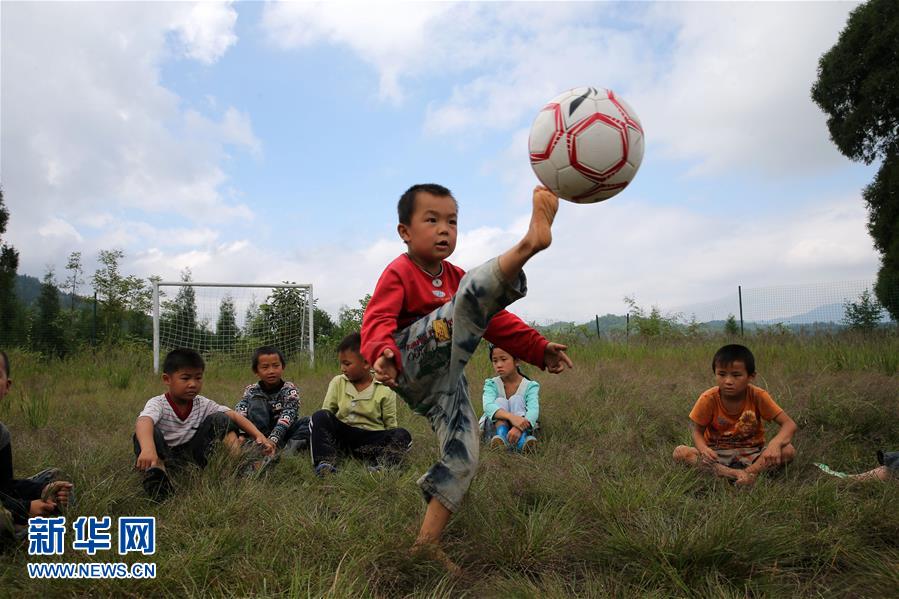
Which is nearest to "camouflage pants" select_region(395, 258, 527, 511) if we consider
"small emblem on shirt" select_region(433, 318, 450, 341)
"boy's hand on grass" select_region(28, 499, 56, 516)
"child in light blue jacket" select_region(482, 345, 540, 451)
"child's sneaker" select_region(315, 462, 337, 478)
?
"small emblem on shirt" select_region(433, 318, 450, 341)

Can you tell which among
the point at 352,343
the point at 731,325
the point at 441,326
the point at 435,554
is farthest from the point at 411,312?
the point at 731,325

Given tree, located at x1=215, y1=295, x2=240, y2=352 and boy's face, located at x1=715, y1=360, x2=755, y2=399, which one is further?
tree, located at x1=215, y1=295, x2=240, y2=352

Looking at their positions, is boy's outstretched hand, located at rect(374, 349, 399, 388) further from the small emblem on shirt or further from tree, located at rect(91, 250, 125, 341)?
tree, located at rect(91, 250, 125, 341)

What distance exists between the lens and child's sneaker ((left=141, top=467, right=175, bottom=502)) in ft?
10.1

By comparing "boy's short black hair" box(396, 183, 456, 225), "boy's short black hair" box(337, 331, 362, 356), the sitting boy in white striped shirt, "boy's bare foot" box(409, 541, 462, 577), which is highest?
"boy's short black hair" box(396, 183, 456, 225)

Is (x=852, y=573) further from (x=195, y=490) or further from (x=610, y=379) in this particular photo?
→ (x=610, y=379)

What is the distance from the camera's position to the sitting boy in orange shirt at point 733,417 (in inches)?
145

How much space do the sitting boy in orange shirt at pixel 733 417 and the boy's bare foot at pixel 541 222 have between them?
214cm

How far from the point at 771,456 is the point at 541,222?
2.33 meters

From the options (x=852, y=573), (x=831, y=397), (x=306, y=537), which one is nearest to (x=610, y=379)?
(x=831, y=397)

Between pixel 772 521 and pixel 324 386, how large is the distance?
6.29 meters

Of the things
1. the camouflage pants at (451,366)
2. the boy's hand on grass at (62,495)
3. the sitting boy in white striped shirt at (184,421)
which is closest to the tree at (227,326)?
the sitting boy in white striped shirt at (184,421)

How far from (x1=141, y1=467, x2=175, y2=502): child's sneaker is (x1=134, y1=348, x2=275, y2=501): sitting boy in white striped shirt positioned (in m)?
0.18

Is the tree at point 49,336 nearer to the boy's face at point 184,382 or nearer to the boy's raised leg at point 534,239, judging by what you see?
the boy's face at point 184,382
